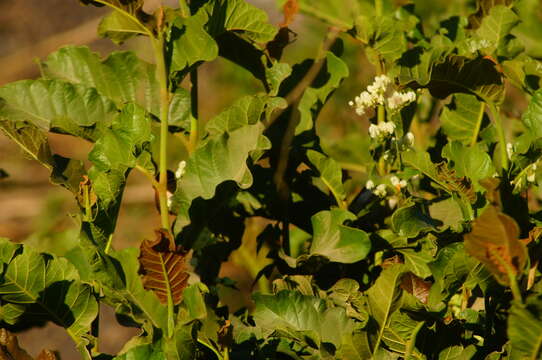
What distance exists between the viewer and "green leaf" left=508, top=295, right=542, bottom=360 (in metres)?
0.73

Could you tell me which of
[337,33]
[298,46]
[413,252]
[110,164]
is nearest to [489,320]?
[413,252]

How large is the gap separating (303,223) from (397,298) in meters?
0.35

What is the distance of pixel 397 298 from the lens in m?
0.84

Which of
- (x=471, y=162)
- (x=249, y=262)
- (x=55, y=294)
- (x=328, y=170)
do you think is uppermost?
(x=471, y=162)

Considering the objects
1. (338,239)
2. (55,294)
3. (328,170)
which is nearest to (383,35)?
(328,170)

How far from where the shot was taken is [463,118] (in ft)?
3.74

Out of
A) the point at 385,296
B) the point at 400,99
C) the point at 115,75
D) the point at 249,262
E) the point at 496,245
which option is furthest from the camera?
the point at 249,262

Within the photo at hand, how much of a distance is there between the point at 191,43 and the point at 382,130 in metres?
0.28

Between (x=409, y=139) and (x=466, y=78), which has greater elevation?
(x=466, y=78)

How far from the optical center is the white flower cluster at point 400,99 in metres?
1.04

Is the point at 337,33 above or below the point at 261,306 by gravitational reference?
above

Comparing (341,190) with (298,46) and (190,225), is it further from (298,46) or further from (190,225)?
(298,46)

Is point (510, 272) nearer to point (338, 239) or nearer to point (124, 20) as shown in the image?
point (338, 239)

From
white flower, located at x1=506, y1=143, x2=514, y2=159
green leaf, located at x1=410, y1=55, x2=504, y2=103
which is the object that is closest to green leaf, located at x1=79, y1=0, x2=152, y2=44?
green leaf, located at x1=410, y1=55, x2=504, y2=103
